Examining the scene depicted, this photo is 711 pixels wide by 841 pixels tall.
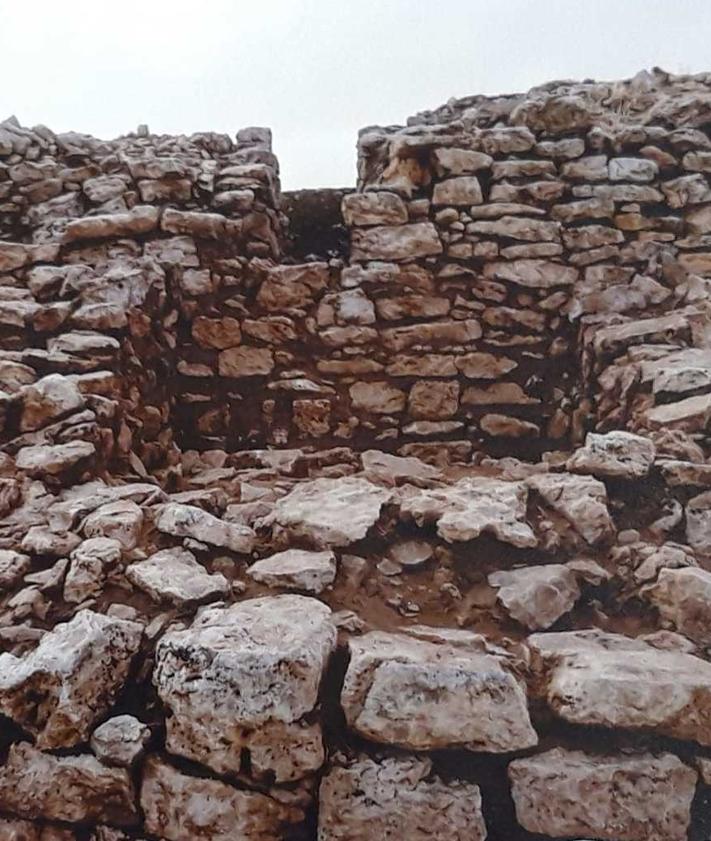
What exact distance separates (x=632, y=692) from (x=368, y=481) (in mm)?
1286

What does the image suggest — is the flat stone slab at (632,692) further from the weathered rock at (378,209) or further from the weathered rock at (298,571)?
the weathered rock at (378,209)

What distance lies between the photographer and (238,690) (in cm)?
155

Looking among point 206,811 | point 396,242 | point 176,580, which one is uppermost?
point 396,242

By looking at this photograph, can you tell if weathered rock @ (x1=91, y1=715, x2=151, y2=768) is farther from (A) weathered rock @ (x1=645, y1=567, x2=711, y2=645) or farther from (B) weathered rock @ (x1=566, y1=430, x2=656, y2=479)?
(B) weathered rock @ (x1=566, y1=430, x2=656, y2=479)

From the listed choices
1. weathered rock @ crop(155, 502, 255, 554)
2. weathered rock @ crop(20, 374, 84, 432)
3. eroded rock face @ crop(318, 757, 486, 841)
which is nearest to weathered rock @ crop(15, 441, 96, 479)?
weathered rock @ crop(20, 374, 84, 432)

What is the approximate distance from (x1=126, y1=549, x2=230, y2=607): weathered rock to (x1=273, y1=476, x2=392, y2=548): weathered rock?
13.5 inches

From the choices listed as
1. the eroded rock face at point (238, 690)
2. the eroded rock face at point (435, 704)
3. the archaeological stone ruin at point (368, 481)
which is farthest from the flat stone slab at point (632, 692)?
the eroded rock face at point (238, 690)

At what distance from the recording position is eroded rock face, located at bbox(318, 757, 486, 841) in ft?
4.88

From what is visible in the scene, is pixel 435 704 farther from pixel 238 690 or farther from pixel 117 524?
pixel 117 524

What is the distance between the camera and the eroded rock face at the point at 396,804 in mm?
1488

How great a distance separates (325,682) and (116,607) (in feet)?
2.17

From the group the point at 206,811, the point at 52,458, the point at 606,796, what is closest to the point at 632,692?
the point at 606,796

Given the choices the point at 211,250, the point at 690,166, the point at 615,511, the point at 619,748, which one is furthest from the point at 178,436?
the point at 690,166

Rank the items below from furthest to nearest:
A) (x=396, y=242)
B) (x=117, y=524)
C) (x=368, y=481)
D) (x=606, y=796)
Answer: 1. (x=396, y=242)
2. (x=368, y=481)
3. (x=117, y=524)
4. (x=606, y=796)
